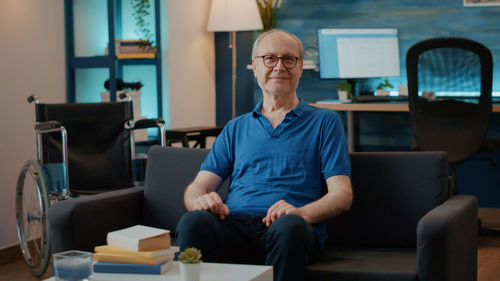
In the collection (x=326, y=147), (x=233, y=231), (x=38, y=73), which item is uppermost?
(x=38, y=73)

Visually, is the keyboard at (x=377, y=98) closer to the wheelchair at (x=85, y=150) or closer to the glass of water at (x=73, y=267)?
the wheelchair at (x=85, y=150)

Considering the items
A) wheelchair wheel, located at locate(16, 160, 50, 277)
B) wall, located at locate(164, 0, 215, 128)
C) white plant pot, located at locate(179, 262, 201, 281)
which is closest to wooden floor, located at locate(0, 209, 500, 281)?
wheelchair wheel, located at locate(16, 160, 50, 277)

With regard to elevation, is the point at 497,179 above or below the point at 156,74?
below

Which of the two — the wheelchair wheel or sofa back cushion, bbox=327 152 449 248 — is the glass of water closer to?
sofa back cushion, bbox=327 152 449 248

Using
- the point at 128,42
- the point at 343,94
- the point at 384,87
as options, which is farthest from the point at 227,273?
the point at 384,87

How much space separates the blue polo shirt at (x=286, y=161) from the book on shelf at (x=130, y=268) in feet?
2.01

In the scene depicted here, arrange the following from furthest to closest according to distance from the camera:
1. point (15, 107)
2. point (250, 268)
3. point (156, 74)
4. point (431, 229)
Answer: point (156, 74), point (15, 107), point (431, 229), point (250, 268)

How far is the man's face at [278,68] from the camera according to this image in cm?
243

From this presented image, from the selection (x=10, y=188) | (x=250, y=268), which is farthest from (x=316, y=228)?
(x=10, y=188)

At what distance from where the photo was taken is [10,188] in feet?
12.4

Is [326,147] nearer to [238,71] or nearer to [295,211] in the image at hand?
[295,211]

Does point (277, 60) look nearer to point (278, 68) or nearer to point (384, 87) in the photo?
Answer: point (278, 68)

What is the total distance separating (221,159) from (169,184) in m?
0.28

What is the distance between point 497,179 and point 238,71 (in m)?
2.16
